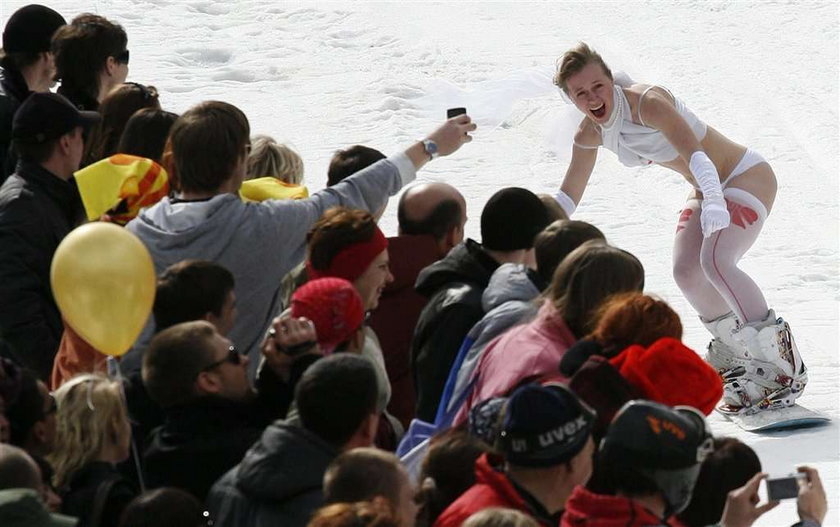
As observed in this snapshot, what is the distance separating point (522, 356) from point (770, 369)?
3189mm

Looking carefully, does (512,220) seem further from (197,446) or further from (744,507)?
(744,507)

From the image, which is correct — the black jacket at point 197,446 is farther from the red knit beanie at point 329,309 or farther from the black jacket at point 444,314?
the black jacket at point 444,314

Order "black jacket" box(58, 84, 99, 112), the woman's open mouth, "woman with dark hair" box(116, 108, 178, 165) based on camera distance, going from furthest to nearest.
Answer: the woman's open mouth → "black jacket" box(58, 84, 99, 112) → "woman with dark hair" box(116, 108, 178, 165)

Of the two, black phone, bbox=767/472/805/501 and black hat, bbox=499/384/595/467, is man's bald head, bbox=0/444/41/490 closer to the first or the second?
black hat, bbox=499/384/595/467

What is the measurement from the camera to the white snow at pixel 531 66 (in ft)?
36.2

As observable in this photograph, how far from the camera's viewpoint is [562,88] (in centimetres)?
748

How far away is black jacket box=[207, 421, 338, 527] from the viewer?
155 inches

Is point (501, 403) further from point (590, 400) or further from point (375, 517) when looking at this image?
point (375, 517)

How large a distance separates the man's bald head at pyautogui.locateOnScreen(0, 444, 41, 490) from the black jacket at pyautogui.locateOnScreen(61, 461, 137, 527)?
33cm

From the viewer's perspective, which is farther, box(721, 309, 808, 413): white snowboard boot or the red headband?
box(721, 309, 808, 413): white snowboard boot

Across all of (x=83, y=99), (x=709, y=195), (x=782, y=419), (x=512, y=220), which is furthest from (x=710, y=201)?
(x=83, y=99)

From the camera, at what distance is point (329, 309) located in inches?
181

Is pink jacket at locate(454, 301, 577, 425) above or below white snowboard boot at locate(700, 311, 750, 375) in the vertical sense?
above

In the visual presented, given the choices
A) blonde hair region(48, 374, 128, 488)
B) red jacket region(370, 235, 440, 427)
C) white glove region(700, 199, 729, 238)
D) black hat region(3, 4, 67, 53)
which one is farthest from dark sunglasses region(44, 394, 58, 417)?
white glove region(700, 199, 729, 238)
